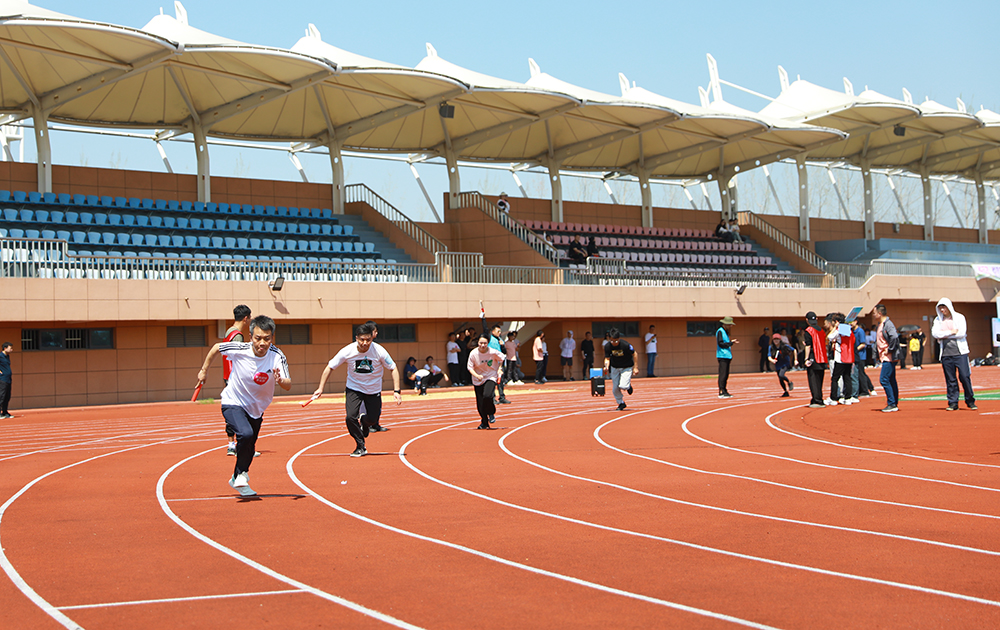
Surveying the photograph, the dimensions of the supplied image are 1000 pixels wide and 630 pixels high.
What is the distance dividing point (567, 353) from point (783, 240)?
1673 cm

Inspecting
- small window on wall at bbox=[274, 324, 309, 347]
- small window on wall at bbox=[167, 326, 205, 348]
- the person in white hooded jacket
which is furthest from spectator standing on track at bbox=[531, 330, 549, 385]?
the person in white hooded jacket

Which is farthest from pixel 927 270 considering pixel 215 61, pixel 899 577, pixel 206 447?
pixel 899 577

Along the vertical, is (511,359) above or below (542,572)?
above

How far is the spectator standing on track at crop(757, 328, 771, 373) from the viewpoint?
121 feet

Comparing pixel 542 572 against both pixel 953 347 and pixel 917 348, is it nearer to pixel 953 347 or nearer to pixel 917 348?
pixel 953 347

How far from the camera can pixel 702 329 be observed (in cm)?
3684

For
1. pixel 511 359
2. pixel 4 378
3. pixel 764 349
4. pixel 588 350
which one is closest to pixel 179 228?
pixel 4 378

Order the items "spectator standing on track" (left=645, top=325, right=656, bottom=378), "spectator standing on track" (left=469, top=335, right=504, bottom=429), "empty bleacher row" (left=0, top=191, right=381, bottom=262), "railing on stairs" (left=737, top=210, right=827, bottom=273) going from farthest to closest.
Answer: "railing on stairs" (left=737, top=210, right=827, bottom=273) < "spectator standing on track" (left=645, top=325, right=656, bottom=378) < "empty bleacher row" (left=0, top=191, right=381, bottom=262) < "spectator standing on track" (left=469, top=335, right=504, bottom=429)

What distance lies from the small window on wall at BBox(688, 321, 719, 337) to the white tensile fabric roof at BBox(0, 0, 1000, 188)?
8200 millimetres

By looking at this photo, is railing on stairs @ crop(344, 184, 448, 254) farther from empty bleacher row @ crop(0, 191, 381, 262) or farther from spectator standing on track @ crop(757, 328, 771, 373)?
spectator standing on track @ crop(757, 328, 771, 373)

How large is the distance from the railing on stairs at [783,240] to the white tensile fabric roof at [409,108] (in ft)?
8.33

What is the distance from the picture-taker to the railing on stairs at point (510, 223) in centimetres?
3394

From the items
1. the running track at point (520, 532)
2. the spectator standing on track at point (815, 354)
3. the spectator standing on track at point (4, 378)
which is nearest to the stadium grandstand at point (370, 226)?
the spectator standing on track at point (4, 378)

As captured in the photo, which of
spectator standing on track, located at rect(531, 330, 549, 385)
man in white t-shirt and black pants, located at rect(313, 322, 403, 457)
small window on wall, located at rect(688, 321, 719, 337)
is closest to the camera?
man in white t-shirt and black pants, located at rect(313, 322, 403, 457)
